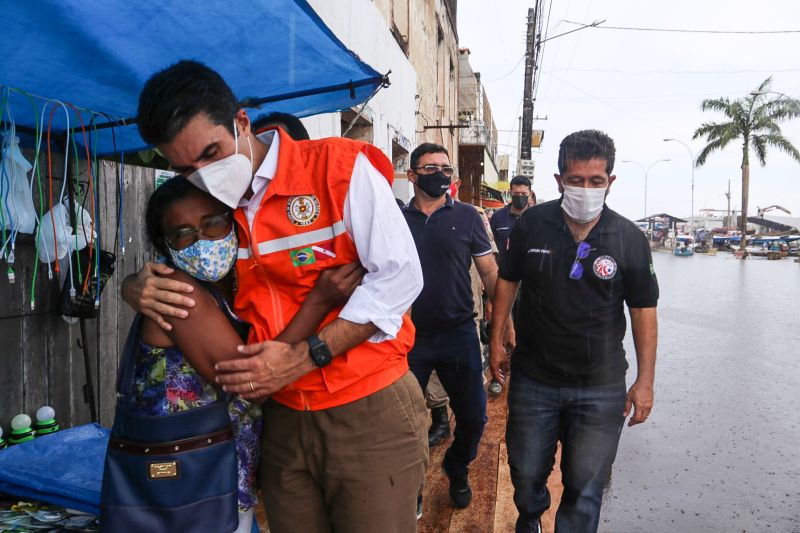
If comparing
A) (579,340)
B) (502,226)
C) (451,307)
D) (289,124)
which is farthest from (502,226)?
(289,124)

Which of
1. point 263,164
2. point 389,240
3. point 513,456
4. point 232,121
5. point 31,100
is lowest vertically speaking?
point 513,456

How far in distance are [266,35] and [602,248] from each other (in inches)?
72.7

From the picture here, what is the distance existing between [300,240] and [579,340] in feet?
5.55

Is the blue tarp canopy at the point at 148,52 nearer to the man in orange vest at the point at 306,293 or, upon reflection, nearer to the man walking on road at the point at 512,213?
the man in orange vest at the point at 306,293

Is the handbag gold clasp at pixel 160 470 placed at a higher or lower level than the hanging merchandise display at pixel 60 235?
lower

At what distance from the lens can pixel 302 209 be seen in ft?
5.47

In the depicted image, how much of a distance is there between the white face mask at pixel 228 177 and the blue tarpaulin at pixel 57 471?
1.32 m

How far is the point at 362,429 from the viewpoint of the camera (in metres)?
1.71

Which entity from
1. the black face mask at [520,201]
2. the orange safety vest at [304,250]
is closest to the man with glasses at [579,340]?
the orange safety vest at [304,250]

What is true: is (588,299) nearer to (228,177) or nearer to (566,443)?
(566,443)

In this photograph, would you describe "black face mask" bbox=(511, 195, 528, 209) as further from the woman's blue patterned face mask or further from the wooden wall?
the woman's blue patterned face mask

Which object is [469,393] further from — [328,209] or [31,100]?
[31,100]

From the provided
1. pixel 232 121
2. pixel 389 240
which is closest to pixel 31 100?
pixel 232 121

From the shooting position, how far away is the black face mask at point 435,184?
3.93 meters
